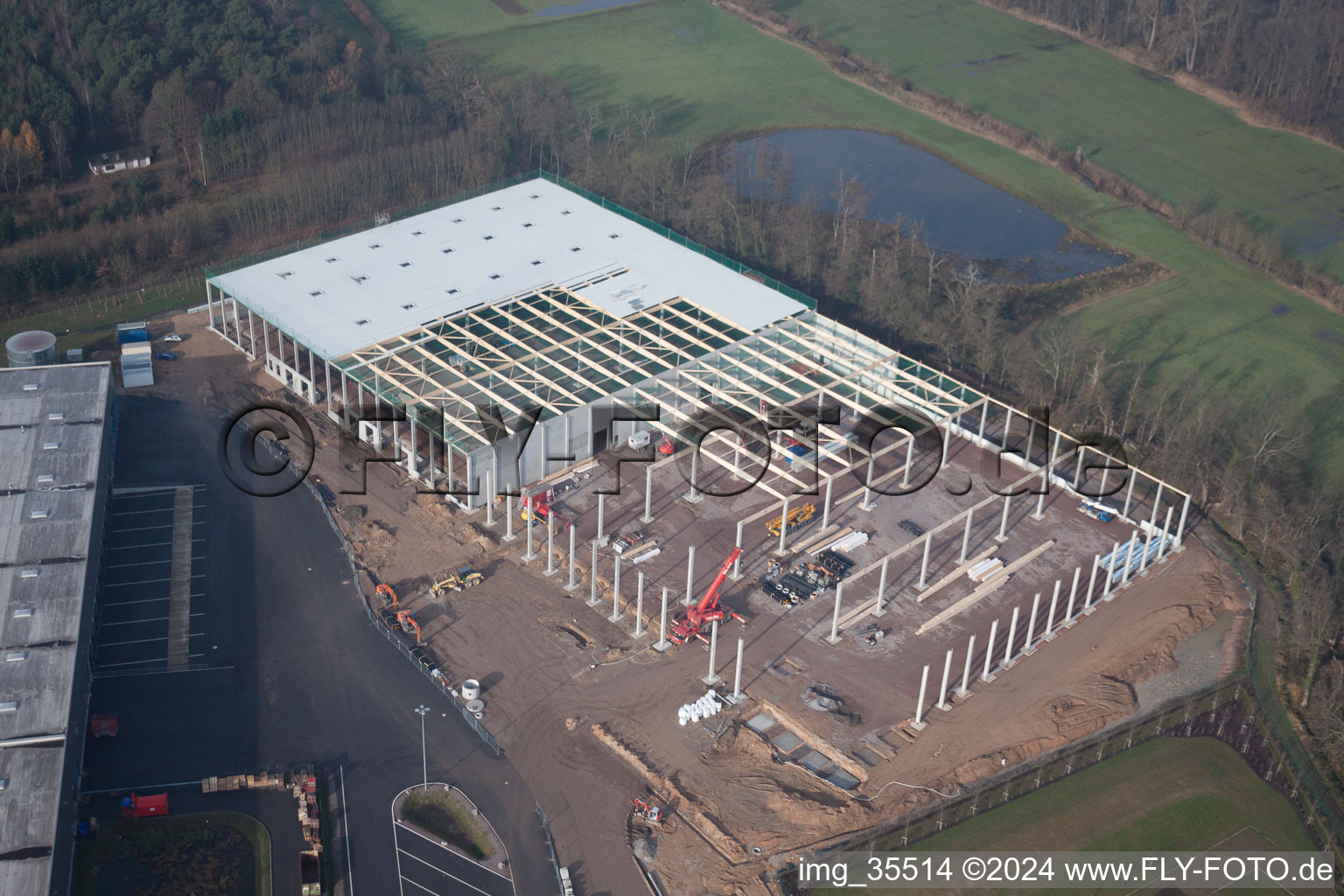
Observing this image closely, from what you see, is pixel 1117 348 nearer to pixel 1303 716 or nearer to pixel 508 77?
pixel 1303 716

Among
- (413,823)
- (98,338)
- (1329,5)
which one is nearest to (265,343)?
(98,338)

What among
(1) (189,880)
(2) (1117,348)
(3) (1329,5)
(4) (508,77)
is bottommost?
(1) (189,880)

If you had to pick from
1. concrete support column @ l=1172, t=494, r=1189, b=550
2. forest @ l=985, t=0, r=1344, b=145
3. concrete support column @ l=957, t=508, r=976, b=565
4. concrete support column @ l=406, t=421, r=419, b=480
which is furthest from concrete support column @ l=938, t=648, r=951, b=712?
forest @ l=985, t=0, r=1344, b=145

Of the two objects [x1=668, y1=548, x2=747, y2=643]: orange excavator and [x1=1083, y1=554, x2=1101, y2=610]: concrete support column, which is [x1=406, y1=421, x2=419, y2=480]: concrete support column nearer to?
[x1=668, y1=548, x2=747, y2=643]: orange excavator

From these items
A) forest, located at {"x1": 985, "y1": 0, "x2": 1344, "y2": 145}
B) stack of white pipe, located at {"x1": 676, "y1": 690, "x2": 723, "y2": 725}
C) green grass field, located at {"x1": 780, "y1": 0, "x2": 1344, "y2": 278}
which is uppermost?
forest, located at {"x1": 985, "y1": 0, "x2": 1344, "y2": 145}

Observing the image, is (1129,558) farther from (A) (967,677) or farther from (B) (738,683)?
(B) (738,683)

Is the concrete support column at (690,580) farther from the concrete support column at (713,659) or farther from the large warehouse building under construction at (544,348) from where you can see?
the large warehouse building under construction at (544,348)
